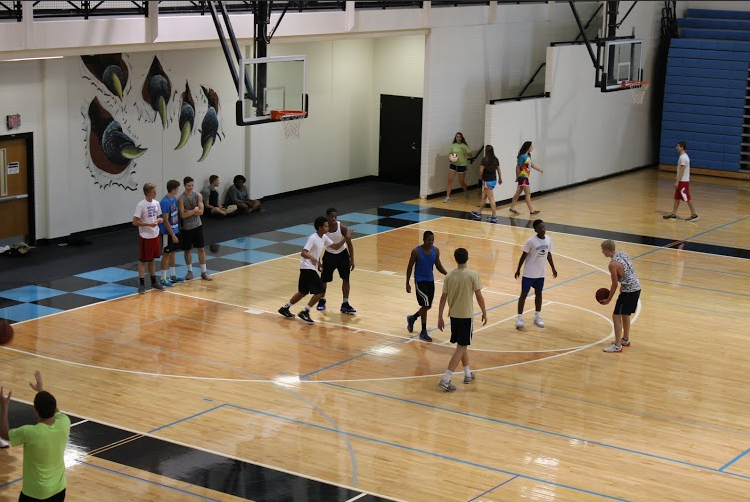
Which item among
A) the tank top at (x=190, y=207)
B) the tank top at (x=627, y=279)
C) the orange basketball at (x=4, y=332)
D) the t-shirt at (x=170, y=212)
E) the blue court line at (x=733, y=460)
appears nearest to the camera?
the orange basketball at (x=4, y=332)

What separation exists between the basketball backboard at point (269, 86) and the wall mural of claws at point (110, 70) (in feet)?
10.5

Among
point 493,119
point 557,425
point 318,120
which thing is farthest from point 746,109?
point 557,425

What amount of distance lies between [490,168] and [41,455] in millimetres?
15951

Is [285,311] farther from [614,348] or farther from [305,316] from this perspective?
[614,348]

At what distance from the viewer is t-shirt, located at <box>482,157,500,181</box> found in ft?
75.8

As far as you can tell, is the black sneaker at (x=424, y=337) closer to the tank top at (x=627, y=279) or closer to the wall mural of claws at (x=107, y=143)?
the tank top at (x=627, y=279)

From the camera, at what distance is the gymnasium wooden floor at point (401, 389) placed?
10859 millimetres

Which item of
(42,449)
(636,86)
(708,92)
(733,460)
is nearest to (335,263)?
(733,460)

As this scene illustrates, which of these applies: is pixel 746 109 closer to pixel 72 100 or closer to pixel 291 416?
pixel 72 100

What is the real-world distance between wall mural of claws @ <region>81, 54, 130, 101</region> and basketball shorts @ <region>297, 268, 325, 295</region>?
733 centimetres

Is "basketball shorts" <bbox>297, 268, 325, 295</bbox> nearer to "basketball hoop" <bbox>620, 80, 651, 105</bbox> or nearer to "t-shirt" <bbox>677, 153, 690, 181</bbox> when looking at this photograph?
"t-shirt" <bbox>677, 153, 690, 181</bbox>

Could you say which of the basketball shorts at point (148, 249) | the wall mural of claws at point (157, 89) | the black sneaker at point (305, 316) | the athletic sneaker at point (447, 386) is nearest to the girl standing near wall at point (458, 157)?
the wall mural of claws at point (157, 89)

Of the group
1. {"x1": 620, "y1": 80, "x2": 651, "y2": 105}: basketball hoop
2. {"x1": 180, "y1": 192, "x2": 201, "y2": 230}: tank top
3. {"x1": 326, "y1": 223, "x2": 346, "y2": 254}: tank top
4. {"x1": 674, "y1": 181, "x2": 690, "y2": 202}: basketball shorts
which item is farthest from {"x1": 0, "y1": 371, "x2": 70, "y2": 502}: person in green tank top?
{"x1": 620, "y1": 80, "x2": 651, "y2": 105}: basketball hoop

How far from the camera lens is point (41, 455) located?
8.34 meters
